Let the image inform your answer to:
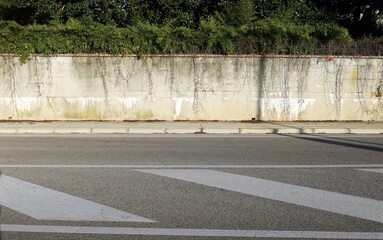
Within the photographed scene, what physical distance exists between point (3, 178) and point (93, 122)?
6.46 metres

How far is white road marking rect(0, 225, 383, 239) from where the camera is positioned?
4.65 meters

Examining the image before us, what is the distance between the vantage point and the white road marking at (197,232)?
4.65 metres

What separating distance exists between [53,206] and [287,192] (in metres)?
3.14

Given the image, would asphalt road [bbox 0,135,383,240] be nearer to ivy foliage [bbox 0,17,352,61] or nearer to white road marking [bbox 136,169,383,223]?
white road marking [bbox 136,169,383,223]

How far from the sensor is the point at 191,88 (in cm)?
1352

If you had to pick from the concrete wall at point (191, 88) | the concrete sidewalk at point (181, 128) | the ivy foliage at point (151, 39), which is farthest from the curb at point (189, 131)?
the ivy foliage at point (151, 39)

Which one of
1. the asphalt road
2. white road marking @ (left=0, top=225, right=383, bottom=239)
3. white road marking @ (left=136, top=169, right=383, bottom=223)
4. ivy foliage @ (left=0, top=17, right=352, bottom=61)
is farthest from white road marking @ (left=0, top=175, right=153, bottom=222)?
ivy foliage @ (left=0, top=17, right=352, bottom=61)

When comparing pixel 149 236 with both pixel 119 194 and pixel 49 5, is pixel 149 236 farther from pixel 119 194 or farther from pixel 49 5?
pixel 49 5

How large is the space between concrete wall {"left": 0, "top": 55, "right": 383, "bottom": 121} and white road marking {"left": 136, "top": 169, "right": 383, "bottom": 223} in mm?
6361

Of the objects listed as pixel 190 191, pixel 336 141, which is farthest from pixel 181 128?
pixel 190 191

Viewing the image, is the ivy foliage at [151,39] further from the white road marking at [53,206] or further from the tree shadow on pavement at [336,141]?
the white road marking at [53,206]

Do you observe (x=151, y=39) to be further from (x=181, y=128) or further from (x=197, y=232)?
(x=197, y=232)

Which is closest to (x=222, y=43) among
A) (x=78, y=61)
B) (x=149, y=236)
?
(x=78, y=61)

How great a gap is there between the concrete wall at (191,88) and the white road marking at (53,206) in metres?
7.42
